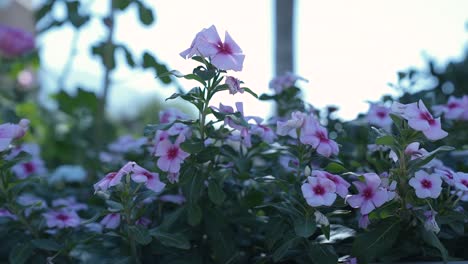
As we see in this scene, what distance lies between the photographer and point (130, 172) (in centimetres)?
156

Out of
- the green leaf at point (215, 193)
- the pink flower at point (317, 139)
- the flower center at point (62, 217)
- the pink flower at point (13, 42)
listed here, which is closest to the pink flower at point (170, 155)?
the green leaf at point (215, 193)

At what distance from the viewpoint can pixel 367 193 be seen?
1490 mm

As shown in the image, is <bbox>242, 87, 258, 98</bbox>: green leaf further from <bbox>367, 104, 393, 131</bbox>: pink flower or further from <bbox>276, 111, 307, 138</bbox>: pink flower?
<bbox>367, 104, 393, 131</bbox>: pink flower

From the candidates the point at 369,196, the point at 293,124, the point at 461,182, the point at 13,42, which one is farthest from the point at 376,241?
the point at 13,42

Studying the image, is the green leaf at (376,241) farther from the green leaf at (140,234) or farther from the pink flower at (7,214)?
the pink flower at (7,214)

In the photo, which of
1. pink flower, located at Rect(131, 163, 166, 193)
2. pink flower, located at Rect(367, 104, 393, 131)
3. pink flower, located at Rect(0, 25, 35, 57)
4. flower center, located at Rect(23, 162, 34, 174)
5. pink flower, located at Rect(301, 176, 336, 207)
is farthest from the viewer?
pink flower, located at Rect(0, 25, 35, 57)

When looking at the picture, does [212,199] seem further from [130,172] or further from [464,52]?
[464,52]

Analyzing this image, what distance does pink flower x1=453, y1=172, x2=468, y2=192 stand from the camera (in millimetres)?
1484

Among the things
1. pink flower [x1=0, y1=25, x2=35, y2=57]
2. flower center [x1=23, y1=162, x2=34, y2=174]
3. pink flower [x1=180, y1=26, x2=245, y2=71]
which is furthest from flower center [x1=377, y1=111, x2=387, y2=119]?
pink flower [x1=0, y1=25, x2=35, y2=57]

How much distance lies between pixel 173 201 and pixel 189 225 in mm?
115

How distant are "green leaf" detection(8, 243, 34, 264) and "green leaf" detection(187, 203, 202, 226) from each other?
1.59 ft

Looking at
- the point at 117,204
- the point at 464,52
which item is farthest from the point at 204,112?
the point at 464,52

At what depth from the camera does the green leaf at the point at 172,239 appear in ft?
5.09

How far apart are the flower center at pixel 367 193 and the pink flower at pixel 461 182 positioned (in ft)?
0.72
